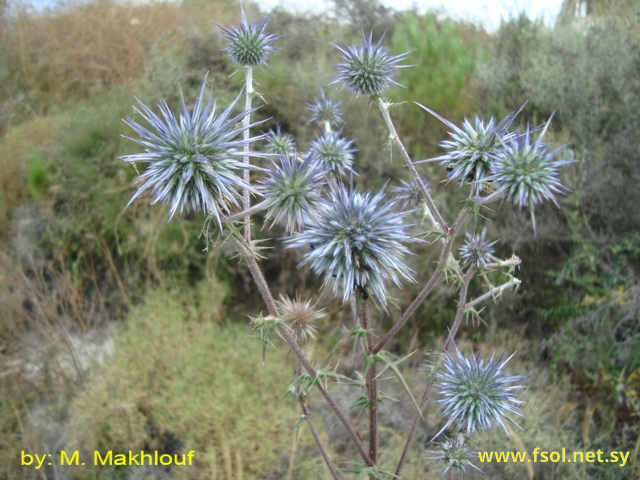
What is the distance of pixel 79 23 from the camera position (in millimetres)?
7961

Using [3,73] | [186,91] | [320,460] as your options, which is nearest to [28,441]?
[320,460]

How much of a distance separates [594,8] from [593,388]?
4586mm

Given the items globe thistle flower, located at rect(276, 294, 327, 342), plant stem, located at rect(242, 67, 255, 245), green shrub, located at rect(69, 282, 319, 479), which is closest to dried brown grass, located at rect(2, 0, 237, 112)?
green shrub, located at rect(69, 282, 319, 479)

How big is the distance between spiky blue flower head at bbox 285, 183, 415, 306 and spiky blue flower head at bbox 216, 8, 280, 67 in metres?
0.79

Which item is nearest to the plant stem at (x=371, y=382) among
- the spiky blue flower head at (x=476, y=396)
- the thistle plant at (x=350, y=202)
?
the thistle plant at (x=350, y=202)

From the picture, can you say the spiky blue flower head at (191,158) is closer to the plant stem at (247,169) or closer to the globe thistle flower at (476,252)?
the plant stem at (247,169)

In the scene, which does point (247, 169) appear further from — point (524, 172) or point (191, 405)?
point (191, 405)

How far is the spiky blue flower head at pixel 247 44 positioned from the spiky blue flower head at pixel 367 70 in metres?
0.30

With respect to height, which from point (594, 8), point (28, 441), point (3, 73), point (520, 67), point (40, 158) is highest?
point (594, 8)

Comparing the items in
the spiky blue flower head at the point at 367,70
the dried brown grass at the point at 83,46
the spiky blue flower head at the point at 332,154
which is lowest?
the spiky blue flower head at the point at 332,154

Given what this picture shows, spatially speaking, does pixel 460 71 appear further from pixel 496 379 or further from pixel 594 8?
pixel 496 379

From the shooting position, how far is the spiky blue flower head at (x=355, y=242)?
56.7 inches

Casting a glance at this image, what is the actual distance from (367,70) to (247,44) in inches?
18.8

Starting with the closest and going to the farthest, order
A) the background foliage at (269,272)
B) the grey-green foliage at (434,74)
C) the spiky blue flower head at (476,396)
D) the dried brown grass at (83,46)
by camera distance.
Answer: the spiky blue flower head at (476,396), the background foliage at (269,272), the grey-green foliage at (434,74), the dried brown grass at (83,46)
